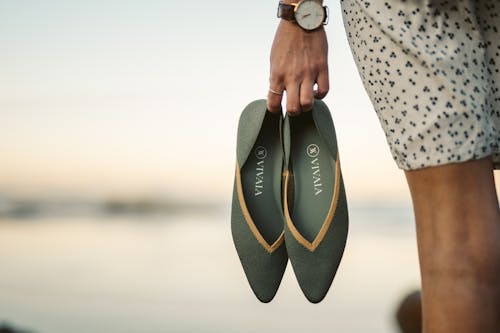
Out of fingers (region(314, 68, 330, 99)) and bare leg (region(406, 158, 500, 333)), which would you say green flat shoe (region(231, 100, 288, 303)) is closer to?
fingers (region(314, 68, 330, 99))

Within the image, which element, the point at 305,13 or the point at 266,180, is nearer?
the point at 305,13

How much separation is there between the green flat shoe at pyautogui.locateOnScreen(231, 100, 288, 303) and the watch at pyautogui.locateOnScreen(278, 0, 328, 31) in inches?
20.9

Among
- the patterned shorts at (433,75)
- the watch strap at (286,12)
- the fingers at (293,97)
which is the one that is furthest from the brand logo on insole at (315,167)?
the patterned shorts at (433,75)

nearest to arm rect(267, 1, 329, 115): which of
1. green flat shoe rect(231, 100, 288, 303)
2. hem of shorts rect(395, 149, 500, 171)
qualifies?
hem of shorts rect(395, 149, 500, 171)

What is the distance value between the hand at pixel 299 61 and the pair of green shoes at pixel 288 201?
1.41 feet

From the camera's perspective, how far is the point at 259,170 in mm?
2041

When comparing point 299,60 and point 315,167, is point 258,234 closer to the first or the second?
point 315,167

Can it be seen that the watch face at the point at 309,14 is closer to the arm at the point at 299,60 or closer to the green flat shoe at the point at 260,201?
the arm at the point at 299,60

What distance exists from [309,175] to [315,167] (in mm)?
27

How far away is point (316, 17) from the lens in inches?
57.2

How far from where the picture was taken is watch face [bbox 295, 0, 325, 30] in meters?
1.44

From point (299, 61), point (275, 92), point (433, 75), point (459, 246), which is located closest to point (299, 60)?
point (299, 61)

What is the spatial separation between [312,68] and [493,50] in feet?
1.22

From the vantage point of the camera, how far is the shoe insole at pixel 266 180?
1.98 meters
